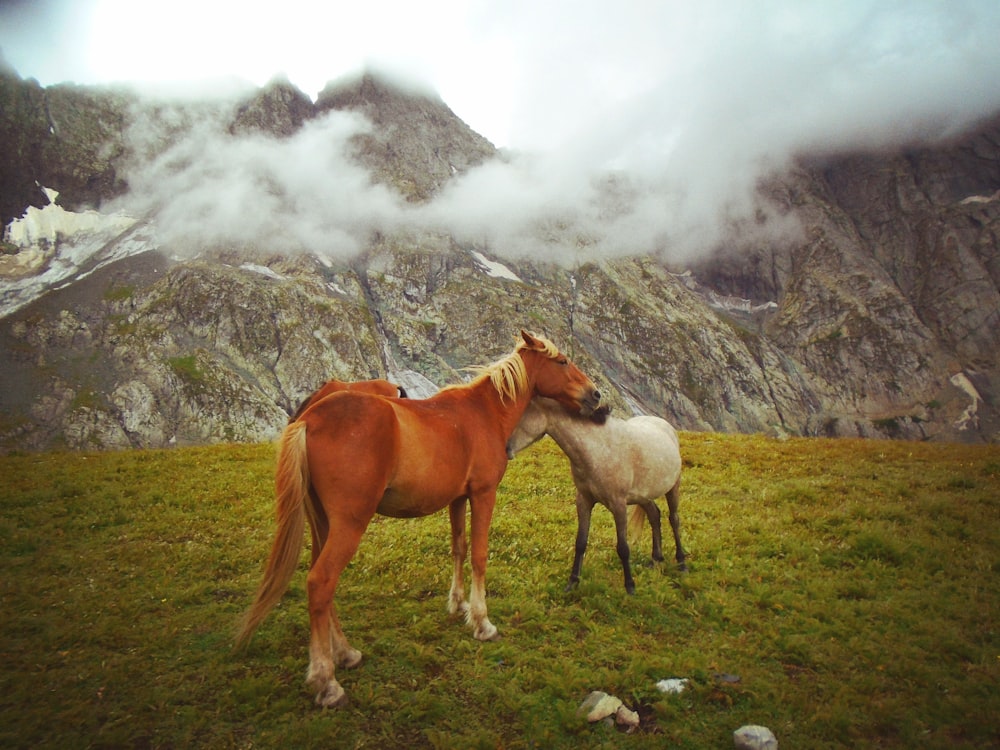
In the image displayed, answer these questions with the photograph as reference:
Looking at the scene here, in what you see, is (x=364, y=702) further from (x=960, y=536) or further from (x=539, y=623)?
(x=960, y=536)

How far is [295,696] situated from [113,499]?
12.1 metres

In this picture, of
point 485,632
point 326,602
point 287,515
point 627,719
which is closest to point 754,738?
point 627,719

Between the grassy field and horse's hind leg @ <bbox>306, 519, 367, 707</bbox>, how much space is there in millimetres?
254

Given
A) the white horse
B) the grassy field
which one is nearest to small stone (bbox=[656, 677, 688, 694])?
the grassy field

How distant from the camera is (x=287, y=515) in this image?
21.8 feet

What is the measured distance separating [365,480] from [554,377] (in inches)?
168

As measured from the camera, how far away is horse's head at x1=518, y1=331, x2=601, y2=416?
962 centimetres

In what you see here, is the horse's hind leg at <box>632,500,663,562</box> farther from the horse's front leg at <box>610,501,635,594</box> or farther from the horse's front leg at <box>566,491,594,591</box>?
the horse's front leg at <box>566,491,594,591</box>

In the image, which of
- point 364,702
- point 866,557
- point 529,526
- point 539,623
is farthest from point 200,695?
point 866,557

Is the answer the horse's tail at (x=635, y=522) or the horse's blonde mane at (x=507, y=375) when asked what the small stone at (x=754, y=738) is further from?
the horse's tail at (x=635, y=522)

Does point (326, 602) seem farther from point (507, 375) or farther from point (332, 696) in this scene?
point (507, 375)

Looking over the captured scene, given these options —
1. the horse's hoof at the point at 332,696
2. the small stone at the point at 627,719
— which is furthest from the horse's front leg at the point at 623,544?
the horse's hoof at the point at 332,696

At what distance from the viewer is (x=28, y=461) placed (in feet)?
64.7

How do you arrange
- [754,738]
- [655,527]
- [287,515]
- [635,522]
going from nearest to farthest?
1. [754,738]
2. [287,515]
3. [655,527]
4. [635,522]
